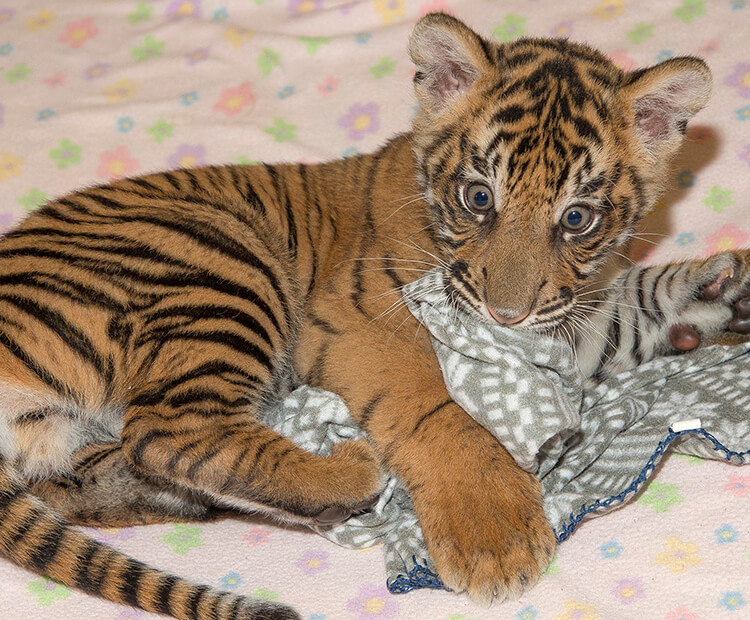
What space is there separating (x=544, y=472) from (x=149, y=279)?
117cm

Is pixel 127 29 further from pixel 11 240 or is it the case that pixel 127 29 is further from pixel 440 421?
pixel 440 421

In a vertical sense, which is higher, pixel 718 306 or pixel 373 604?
pixel 718 306

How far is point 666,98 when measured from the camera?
2.45m

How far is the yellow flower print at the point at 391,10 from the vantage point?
4.08 meters

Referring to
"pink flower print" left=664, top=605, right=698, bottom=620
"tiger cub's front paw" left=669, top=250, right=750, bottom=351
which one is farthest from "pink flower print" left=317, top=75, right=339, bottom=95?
"pink flower print" left=664, top=605, right=698, bottom=620

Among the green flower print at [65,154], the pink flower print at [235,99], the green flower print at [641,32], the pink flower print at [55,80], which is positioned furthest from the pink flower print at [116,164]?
the green flower print at [641,32]

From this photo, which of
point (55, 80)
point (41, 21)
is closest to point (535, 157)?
point (55, 80)

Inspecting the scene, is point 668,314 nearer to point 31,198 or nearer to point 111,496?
point 111,496

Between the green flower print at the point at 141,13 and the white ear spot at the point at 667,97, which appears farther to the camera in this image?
the green flower print at the point at 141,13

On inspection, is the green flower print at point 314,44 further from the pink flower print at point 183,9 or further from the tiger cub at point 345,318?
the tiger cub at point 345,318

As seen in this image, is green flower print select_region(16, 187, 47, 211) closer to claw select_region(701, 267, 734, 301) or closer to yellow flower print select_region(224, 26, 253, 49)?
yellow flower print select_region(224, 26, 253, 49)

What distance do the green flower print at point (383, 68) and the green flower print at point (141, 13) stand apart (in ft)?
4.04

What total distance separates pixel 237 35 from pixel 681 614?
311cm

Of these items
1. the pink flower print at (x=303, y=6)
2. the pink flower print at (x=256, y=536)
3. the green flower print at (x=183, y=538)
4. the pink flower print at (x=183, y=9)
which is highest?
the pink flower print at (x=303, y=6)
